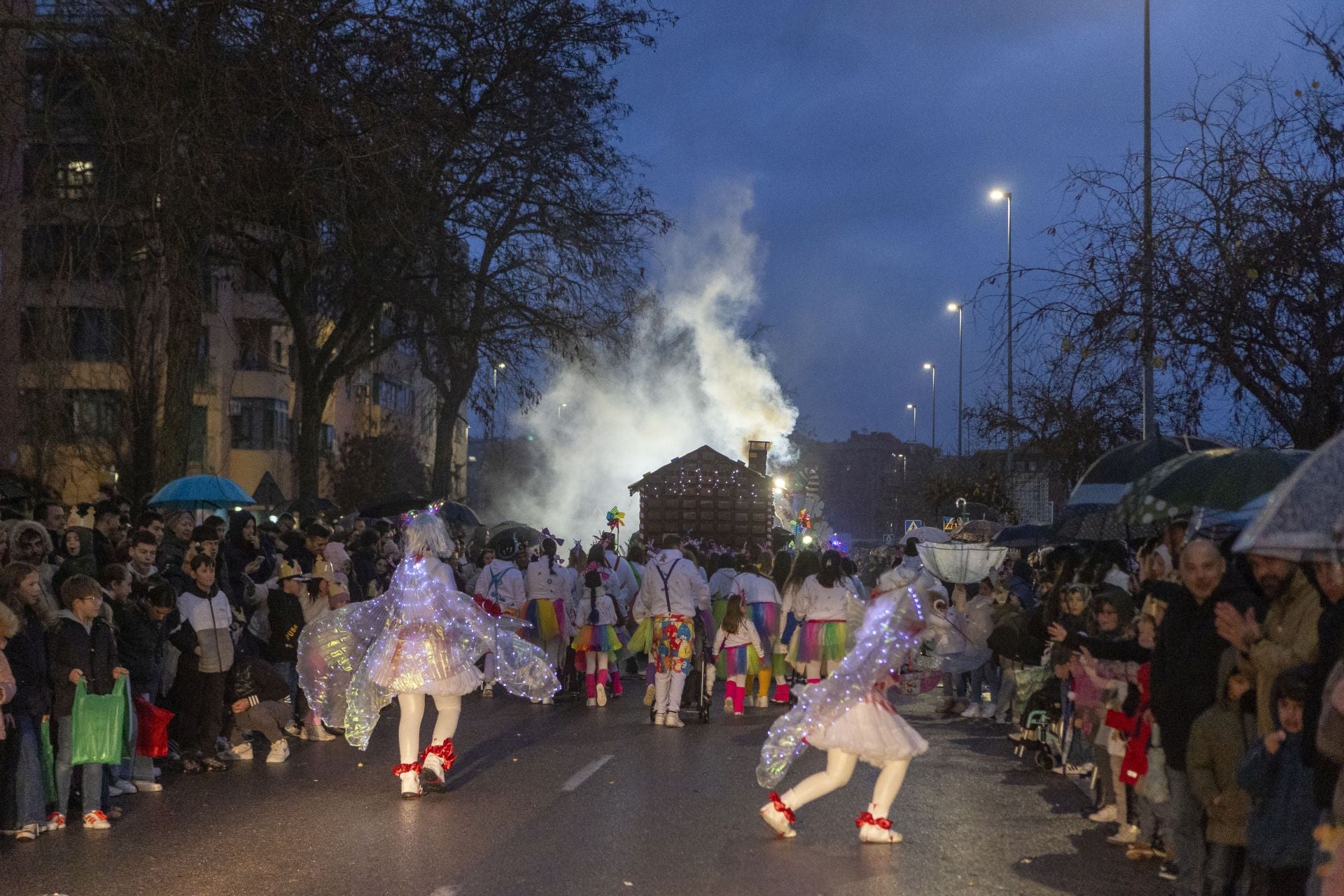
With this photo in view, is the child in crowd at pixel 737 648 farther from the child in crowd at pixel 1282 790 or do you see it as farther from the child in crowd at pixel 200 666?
the child in crowd at pixel 1282 790

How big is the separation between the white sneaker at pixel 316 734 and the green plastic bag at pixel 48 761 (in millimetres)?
4760

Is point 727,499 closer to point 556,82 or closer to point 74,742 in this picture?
point 556,82

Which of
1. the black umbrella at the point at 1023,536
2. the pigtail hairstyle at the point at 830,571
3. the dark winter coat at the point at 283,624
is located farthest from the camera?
the black umbrella at the point at 1023,536

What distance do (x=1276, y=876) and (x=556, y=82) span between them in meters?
21.5

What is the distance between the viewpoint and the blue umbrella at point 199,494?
19109 millimetres

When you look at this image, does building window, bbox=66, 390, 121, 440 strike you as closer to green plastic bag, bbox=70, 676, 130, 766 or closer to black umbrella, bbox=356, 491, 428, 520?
black umbrella, bbox=356, 491, 428, 520

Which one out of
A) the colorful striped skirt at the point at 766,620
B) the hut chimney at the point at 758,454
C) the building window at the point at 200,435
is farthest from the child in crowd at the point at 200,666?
the hut chimney at the point at 758,454

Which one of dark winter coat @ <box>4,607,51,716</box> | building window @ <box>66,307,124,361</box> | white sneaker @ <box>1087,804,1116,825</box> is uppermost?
Result: building window @ <box>66,307,124,361</box>

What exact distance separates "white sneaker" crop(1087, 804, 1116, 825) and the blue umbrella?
12494 mm

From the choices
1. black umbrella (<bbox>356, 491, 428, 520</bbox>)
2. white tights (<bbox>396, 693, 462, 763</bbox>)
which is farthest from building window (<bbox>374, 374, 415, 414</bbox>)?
white tights (<bbox>396, 693, 462, 763</bbox>)

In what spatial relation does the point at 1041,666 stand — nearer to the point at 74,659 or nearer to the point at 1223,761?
the point at 1223,761

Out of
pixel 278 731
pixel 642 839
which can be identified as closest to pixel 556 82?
pixel 278 731

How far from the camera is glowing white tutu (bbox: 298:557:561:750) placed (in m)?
10.7

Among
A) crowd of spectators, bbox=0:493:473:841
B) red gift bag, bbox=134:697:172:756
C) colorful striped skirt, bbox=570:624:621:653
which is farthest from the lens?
colorful striped skirt, bbox=570:624:621:653
